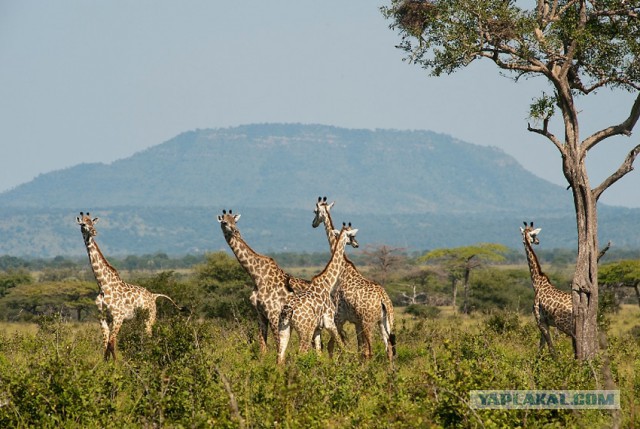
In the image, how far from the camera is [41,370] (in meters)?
10.9

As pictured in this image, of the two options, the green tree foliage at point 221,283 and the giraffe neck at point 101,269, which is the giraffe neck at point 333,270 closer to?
the giraffe neck at point 101,269

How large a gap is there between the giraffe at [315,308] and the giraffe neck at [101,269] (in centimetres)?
367

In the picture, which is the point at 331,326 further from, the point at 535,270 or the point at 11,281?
the point at 11,281

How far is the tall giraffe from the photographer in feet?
52.4

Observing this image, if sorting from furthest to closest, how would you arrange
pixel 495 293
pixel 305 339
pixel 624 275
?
pixel 495 293
pixel 624 275
pixel 305 339

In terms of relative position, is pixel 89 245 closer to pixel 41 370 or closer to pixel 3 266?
pixel 41 370

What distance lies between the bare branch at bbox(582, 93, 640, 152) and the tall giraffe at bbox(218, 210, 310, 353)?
4.78 m

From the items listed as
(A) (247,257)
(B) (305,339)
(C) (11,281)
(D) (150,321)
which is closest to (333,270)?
(B) (305,339)

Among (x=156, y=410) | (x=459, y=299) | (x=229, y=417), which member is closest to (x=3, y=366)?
(x=156, y=410)

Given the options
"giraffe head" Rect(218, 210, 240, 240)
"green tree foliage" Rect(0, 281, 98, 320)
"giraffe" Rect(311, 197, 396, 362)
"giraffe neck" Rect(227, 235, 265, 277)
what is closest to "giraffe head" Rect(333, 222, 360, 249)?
"giraffe" Rect(311, 197, 396, 362)

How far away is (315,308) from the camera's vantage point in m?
15.0

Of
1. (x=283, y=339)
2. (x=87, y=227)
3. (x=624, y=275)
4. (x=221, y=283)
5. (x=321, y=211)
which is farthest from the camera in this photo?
(x=624, y=275)

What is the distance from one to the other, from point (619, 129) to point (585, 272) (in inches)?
86.5

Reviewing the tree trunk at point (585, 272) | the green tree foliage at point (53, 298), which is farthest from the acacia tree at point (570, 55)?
the green tree foliage at point (53, 298)
